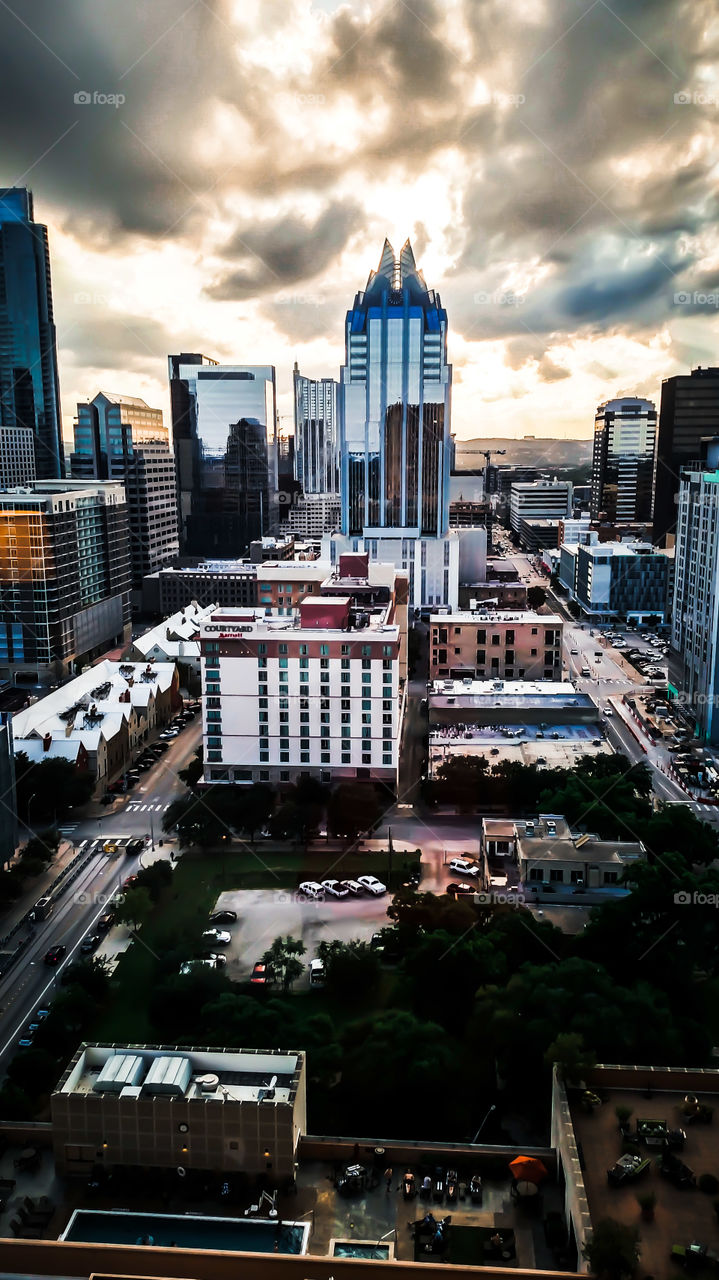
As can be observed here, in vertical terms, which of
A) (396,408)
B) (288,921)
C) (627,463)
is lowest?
(288,921)

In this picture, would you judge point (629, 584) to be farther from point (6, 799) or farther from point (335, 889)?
point (6, 799)

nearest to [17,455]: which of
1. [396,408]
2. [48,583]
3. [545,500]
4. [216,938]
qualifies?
[396,408]

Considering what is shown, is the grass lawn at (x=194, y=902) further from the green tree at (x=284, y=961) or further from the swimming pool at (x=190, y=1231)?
the swimming pool at (x=190, y=1231)

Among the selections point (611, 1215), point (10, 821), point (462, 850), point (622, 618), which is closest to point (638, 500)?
point (622, 618)

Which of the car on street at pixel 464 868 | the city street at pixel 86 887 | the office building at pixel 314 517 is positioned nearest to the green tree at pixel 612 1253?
the city street at pixel 86 887

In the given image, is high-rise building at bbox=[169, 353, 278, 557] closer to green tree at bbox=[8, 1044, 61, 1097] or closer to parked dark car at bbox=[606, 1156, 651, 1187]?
green tree at bbox=[8, 1044, 61, 1097]

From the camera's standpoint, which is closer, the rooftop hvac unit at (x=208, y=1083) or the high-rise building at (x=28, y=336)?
the rooftop hvac unit at (x=208, y=1083)
